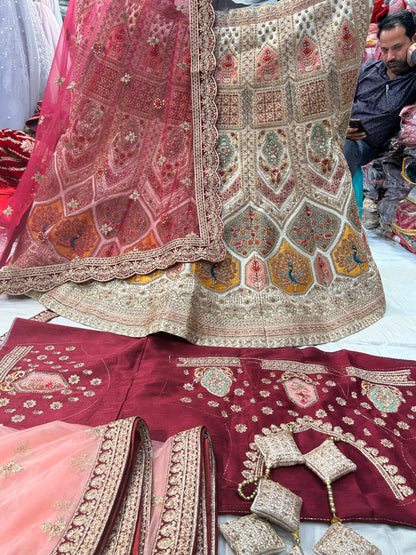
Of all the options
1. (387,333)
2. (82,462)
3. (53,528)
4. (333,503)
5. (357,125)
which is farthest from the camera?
(357,125)

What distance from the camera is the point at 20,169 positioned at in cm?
258

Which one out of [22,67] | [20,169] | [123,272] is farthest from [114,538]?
[22,67]

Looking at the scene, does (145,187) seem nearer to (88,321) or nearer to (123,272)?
(123,272)

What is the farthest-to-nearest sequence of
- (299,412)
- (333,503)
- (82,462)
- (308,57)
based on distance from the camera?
1. (308,57)
2. (299,412)
3. (333,503)
4. (82,462)

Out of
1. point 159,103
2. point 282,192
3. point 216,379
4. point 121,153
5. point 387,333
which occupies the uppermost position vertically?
point 159,103

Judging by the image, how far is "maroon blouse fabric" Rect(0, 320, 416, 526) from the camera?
91cm

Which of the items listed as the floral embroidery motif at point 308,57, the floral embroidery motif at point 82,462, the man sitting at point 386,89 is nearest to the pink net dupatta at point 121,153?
the floral embroidery motif at point 308,57

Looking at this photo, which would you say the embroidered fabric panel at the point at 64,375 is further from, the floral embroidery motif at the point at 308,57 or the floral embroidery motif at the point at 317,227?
the floral embroidery motif at the point at 308,57

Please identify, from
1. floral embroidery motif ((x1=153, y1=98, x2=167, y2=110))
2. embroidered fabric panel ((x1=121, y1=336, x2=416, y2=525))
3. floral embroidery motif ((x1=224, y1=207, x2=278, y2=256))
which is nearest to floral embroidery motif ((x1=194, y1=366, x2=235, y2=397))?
embroidered fabric panel ((x1=121, y1=336, x2=416, y2=525))

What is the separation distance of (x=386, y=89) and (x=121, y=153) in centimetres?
216

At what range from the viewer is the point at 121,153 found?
177cm

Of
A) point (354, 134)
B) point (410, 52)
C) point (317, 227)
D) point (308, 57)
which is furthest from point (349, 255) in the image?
point (410, 52)

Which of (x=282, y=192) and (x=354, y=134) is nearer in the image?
(x=282, y=192)

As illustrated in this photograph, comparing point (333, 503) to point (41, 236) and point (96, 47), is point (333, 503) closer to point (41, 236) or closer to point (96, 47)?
point (41, 236)
